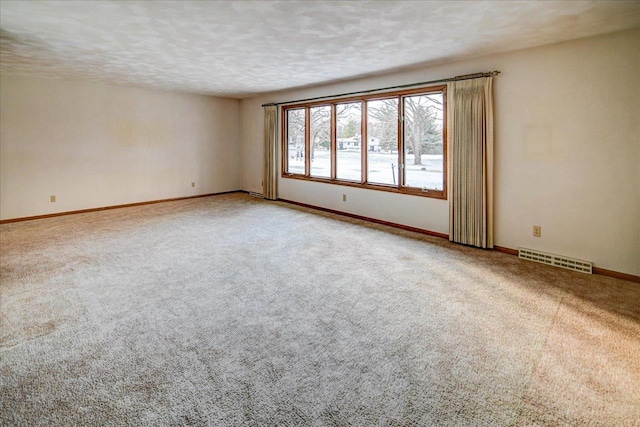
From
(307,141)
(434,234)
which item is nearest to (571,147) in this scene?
(434,234)

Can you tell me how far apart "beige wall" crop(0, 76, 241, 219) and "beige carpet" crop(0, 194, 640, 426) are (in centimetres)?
244

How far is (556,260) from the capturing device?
3.72 metres

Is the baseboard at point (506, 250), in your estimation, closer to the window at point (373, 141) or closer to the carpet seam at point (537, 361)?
the window at point (373, 141)

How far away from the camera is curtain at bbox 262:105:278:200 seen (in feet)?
24.4

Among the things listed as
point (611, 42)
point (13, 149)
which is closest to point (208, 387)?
point (611, 42)

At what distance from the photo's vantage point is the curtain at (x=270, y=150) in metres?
7.44

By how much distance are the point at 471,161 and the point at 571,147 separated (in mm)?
1039

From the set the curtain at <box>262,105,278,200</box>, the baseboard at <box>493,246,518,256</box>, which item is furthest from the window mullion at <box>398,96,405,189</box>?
the curtain at <box>262,105,278,200</box>

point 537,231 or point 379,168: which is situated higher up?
point 379,168

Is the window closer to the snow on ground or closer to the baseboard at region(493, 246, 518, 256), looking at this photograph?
the snow on ground

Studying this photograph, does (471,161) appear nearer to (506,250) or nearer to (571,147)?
(571,147)

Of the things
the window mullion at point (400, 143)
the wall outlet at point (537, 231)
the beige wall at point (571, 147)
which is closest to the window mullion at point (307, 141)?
the window mullion at point (400, 143)

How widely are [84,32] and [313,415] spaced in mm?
4062

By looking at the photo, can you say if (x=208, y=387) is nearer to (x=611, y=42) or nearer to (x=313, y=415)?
(x=313, y=415)
